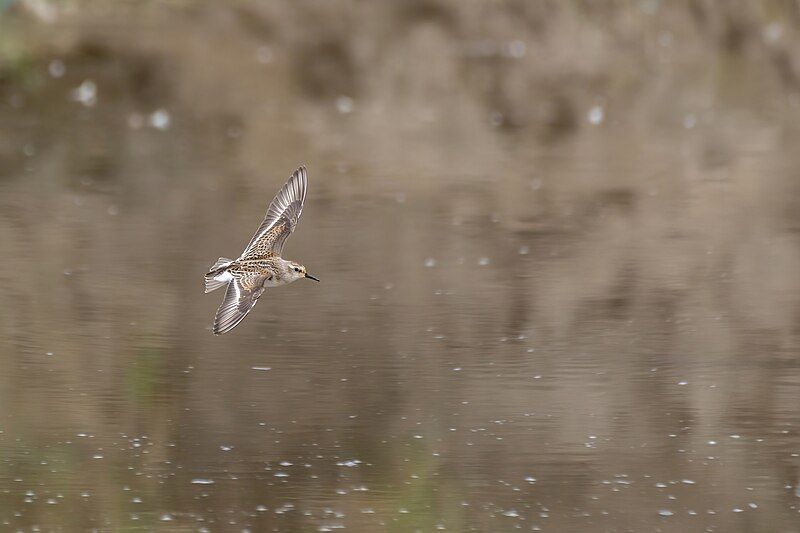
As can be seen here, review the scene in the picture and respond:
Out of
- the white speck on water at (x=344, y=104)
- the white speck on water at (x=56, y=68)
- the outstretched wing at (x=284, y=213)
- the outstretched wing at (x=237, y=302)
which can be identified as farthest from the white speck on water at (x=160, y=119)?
the outstretched wing at (x=237, y=302)

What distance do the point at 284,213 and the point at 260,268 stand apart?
51cm

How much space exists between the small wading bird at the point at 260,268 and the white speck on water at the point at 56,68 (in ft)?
26.3

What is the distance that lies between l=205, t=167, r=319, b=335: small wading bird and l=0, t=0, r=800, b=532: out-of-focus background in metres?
0.36

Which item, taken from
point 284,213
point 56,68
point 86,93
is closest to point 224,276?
point 284,213

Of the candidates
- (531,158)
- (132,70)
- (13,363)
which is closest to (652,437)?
(13,363)

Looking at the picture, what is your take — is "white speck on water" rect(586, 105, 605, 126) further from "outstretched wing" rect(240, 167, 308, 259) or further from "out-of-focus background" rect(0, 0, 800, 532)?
"outstretched wing" rect(240, 167, 308, 259)

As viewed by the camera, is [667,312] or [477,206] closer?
[667,312]

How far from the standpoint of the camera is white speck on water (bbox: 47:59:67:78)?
14652 mm

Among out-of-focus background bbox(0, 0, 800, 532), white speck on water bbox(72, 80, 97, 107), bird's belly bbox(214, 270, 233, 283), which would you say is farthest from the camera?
white speck on water bbox(72, 80, 97, 107)

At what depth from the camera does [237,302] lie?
6230 millimetres

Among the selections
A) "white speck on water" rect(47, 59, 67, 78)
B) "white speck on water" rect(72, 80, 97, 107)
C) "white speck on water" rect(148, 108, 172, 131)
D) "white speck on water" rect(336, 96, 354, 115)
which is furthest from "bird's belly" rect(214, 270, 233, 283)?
"white speck on water" rect(47, 59, 67, 78)

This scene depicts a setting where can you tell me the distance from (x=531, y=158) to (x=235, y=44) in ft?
18.7

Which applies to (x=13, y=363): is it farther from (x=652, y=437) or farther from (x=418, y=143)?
(x=418, y=143)

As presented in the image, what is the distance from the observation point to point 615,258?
8.54 metres
